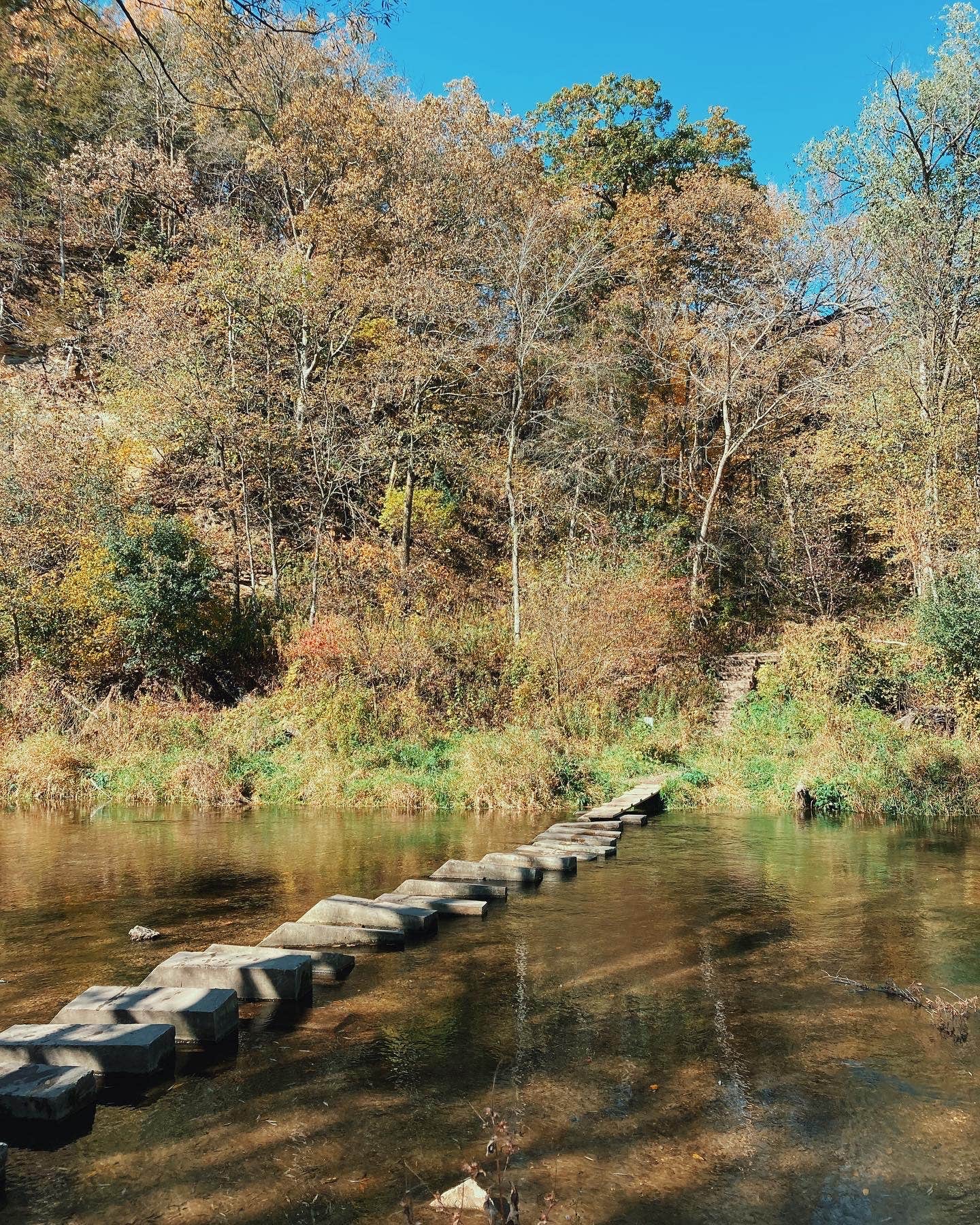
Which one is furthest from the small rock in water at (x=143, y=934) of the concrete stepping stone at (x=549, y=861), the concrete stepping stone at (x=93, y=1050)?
the concrete stepping stone at (x=549, y=861)

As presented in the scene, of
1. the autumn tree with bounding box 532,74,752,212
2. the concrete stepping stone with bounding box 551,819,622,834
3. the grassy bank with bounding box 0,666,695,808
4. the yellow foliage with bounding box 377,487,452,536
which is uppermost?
the autumn tree with bounding box 532,74,752,212

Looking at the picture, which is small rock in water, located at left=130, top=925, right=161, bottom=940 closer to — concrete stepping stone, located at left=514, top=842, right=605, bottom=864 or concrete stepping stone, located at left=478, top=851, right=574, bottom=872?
concrete stepping stone, located at left=478, top=851, right=574, bottom=872

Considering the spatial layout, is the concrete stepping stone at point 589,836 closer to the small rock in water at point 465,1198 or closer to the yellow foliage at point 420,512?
the small rock in water at point 465,1198

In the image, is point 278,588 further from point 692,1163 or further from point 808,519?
point 692,1163

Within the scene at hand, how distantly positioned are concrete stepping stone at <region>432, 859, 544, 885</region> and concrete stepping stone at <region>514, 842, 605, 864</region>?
776 mm

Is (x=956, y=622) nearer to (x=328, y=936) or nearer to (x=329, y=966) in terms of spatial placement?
(x=328, y=936)

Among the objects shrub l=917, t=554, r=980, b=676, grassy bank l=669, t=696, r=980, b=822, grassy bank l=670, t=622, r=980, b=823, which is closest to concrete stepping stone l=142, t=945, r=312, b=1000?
grassy bank l=669, t=696, r=980, b=822

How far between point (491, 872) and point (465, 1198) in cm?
554

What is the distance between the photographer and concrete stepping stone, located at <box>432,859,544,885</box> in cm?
885

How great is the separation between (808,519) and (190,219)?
800 inches

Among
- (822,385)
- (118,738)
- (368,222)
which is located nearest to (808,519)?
(822,385)

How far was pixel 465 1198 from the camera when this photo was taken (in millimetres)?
3518

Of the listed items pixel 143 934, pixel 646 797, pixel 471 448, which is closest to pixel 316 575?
pixel 471 448

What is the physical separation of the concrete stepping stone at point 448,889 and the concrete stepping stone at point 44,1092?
4.04 metres
